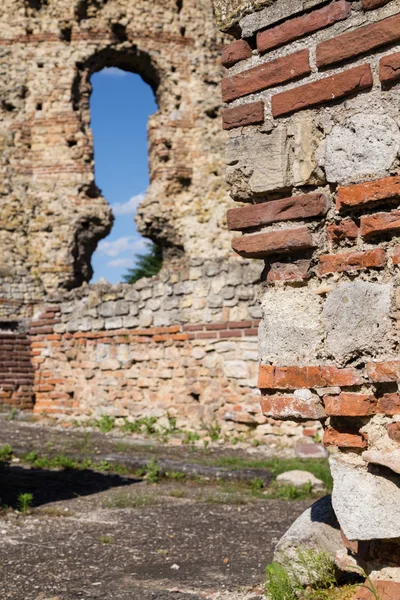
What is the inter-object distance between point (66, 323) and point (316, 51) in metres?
8.33

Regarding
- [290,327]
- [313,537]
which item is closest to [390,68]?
[290,327]

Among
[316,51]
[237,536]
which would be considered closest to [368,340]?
[316,51]

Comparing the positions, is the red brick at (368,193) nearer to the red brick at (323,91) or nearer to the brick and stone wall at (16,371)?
the red brick at (323,91)

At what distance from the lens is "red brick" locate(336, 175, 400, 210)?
244 cm

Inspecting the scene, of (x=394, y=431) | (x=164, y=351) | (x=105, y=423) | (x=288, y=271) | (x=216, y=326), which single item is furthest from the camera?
(x=105, y=423)

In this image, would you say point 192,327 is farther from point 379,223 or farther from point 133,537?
point 379,223

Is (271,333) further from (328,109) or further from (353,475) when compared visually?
(328,109)

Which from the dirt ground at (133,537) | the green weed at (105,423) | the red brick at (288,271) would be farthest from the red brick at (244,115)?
the green weed at (105,423)

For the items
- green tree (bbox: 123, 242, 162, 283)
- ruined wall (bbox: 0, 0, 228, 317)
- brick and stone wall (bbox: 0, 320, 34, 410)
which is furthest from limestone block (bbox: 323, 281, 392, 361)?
green tree (bbox: 123, 242, 162, 283)

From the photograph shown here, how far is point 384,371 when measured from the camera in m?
2.42

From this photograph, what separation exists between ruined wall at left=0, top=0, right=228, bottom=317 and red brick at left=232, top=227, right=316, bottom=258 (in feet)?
41.0

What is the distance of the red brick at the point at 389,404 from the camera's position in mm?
2402

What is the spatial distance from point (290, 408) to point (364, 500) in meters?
0.42

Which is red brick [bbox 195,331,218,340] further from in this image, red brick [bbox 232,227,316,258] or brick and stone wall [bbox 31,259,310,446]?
red brick [bbox 232,227,316,258]
